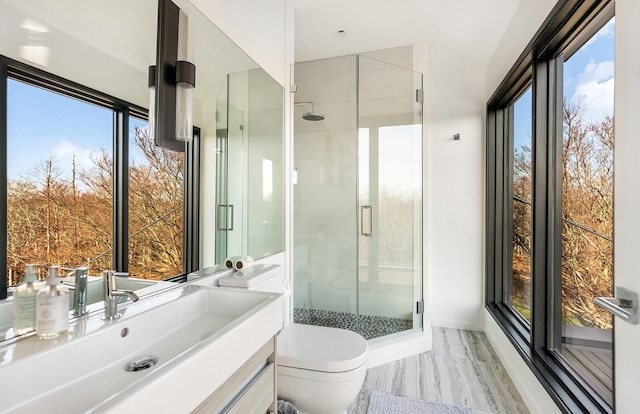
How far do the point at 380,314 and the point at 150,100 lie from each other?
243 centimetres

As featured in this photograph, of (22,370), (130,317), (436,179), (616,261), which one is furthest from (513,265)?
(22,370)

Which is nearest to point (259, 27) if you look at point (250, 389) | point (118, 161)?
point (118, 161)

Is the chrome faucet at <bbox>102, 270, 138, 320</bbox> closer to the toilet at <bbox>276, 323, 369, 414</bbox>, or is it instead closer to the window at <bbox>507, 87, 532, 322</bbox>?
the toilet at <bbox>276, 323, 369, 414</bbox>

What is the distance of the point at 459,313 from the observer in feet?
10.2

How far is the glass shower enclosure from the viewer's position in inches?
109

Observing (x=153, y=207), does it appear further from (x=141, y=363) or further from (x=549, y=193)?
(x=549, y=193)

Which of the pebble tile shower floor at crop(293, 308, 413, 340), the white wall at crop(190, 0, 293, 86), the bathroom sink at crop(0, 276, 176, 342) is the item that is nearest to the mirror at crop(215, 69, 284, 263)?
the white wall at crop(190, 0, 293, 86)

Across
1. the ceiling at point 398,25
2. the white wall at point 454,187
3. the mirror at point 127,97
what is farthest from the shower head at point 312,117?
the white wall at point 454,187

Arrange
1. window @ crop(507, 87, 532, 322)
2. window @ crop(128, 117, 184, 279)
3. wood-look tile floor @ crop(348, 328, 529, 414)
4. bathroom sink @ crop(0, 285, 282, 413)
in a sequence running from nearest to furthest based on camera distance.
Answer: bathroom sink @ crop(0, 285, 282, 413) < window @ crop(128, 117, 184, 279) < wood-look tile floor @ crop(348, 328, 529, 414) < window @ crop(507, 87, 532, 322)

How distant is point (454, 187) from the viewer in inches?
122

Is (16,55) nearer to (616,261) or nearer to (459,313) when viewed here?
(616,261)

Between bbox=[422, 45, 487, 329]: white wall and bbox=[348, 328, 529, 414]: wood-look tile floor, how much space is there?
488mm

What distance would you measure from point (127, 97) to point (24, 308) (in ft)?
2.32

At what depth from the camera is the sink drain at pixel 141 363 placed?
844 millimetres
